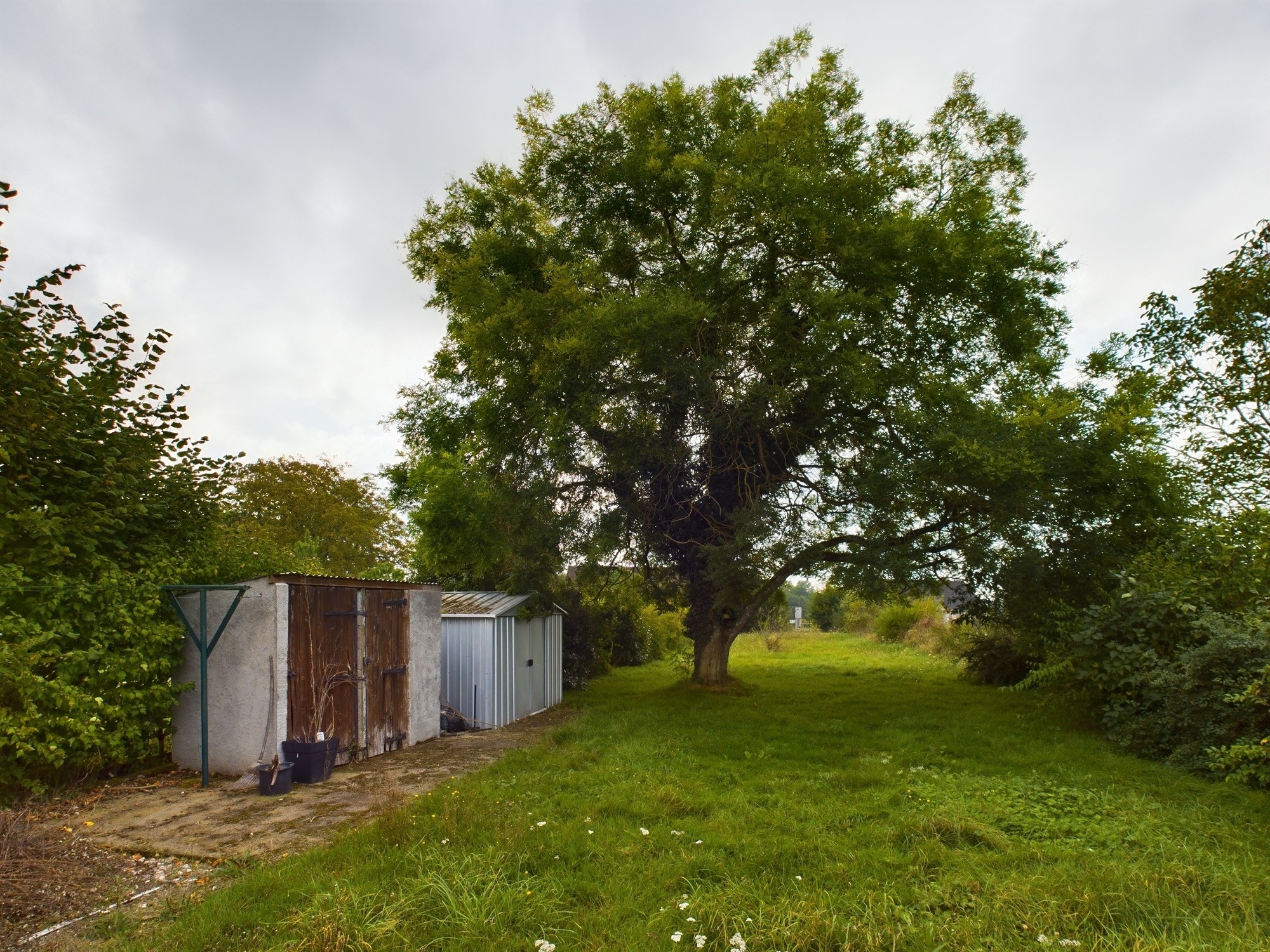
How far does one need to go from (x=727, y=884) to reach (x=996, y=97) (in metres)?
15.5

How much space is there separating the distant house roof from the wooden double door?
2.31 m

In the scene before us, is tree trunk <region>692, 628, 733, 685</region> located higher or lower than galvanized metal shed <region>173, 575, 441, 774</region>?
lower

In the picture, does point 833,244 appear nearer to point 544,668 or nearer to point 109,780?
point 544,668

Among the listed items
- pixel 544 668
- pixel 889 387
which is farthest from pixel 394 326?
pixel 889 387

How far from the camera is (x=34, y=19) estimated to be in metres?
7.54

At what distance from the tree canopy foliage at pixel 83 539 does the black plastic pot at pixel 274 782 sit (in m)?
1.37

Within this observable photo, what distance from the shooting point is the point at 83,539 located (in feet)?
23.2

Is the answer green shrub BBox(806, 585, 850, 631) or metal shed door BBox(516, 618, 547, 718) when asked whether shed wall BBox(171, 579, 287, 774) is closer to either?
metal shed door BBox(516, 618, 547, 718)

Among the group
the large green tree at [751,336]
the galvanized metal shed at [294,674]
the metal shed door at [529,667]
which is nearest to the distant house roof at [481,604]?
the metal shed door at [529,667]

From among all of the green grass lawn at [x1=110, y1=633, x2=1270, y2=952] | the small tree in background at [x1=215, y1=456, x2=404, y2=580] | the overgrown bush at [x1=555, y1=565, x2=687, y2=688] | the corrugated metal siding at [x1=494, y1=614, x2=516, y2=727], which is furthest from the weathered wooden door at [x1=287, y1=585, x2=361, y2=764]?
the small tree in background at [x1=215, y1=456, x2=404, y2=580]

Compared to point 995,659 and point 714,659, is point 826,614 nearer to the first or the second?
point 995,659

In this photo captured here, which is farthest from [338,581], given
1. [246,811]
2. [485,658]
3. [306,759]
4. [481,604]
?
[481,604]

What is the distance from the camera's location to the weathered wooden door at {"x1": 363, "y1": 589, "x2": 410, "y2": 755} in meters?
9.20

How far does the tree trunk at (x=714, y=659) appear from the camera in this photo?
605 inches
